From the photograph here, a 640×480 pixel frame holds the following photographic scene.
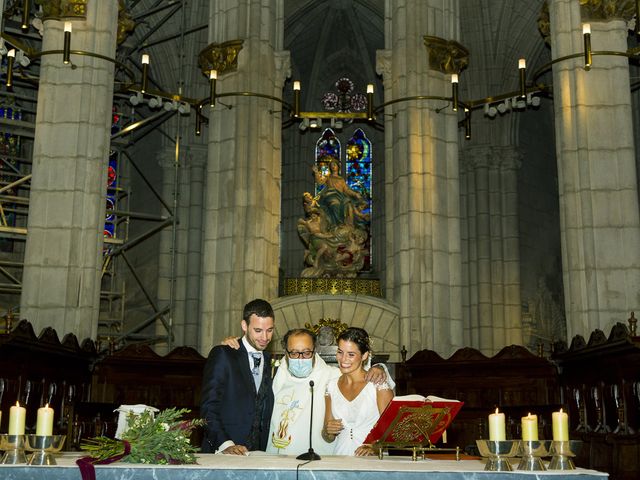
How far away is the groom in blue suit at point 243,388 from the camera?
5547mm

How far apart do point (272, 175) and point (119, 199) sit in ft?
26.9

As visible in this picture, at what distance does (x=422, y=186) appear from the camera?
46.9ft

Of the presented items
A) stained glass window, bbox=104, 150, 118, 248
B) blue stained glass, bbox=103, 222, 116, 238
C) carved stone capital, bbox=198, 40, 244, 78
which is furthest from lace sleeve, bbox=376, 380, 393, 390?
stained glass window, bbox=104, 150, 118, 248

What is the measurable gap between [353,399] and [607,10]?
348 inches

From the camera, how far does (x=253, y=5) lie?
1486 cm

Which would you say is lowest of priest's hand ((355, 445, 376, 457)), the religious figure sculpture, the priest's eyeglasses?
priest's hand ((355, 445, 376, 457))

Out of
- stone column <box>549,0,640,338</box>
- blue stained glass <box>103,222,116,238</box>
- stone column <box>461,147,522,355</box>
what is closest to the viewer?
stone column <box>549,0,640,338</box>

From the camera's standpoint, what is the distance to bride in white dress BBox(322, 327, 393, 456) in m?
5.75

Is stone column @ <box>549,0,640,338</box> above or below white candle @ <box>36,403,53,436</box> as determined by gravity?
above

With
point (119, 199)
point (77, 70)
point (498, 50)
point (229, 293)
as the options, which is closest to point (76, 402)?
point (229, 293)

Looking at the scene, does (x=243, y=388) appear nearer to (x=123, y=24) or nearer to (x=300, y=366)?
(x=300, y=366)

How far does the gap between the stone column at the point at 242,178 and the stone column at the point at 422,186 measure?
1847 millimetres

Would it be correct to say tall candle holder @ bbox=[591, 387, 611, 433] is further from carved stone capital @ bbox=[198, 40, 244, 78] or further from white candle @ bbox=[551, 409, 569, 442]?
carved stone capital @ bbox=[198, 40, 244, 78]

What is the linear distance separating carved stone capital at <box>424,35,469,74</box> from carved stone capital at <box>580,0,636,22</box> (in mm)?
2381
